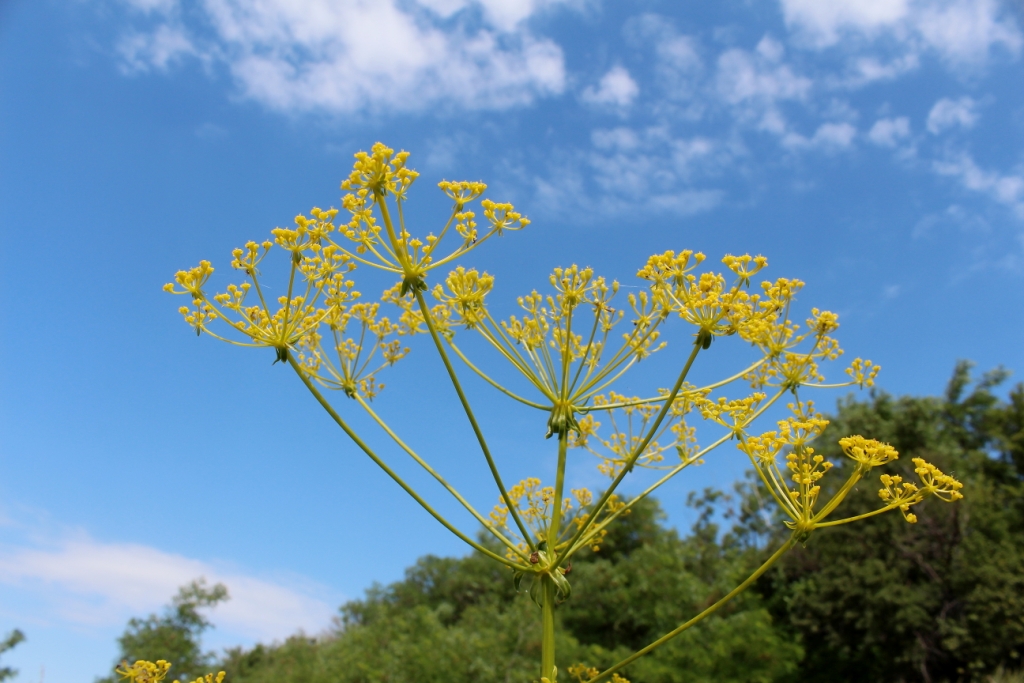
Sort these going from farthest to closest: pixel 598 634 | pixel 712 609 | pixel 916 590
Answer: pixel 598 634 < pixel 916 590 < pixel 712 609

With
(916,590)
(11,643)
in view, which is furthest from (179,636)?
(916,590)

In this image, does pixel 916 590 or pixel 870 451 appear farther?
pixel 916 590

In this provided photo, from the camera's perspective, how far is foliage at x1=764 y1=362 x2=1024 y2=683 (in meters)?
29.3

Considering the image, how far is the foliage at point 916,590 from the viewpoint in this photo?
1152 inches

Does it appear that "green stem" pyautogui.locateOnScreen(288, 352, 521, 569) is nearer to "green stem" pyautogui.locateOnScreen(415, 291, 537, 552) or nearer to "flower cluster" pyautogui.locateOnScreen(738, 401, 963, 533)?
"green stem" pyautogui.locateOnScreen(415, 291, 537, 552)

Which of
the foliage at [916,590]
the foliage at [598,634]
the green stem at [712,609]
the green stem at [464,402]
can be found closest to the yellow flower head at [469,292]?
the green stem at [464,402]

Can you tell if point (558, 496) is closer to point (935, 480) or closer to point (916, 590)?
point (935, 480)

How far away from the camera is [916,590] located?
3125 cm

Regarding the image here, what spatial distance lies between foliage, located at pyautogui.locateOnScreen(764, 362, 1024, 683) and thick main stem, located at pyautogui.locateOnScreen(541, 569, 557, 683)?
93.6ft

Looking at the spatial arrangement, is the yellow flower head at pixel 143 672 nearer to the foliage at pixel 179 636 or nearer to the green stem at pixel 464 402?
the green stem at pixel 464 402

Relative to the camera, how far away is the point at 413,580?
5181cm

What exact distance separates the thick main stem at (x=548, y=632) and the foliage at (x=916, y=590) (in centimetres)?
2853

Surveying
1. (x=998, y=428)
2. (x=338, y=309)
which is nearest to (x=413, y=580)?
(x=998, y=428)

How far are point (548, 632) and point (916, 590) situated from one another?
3544 centimetres
